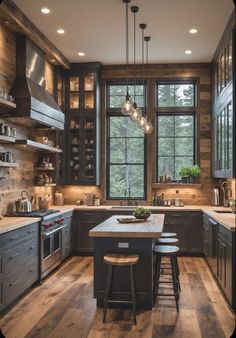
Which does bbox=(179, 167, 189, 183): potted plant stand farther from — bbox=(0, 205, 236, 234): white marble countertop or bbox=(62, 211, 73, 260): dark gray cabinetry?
bbox=(62, 211, 73, 260): dark gray cabinetry

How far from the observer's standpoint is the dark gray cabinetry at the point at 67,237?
5924 millimetres

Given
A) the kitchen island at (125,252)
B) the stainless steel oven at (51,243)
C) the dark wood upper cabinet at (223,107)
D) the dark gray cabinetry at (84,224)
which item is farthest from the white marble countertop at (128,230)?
the dark gray cabinetry at (84,224)

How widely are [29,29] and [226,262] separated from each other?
3.76 m

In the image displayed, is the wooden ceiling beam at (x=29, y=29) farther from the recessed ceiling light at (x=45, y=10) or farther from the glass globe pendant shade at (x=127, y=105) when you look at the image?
the glass globe pendant shade at (x=127, y=105)

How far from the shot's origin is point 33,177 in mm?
5973

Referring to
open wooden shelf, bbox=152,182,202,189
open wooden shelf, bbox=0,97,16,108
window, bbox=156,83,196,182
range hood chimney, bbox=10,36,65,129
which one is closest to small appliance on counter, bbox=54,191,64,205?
range hood chimney, bbox=10,36,65,129

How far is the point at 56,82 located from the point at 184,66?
232 cm

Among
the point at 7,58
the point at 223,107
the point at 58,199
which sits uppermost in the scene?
the point at 7,58

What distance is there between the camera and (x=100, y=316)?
12.2 feet

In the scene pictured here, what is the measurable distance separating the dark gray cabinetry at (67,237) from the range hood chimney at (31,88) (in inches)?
58.8

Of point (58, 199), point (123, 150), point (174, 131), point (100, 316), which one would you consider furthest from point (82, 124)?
point (100, 316)

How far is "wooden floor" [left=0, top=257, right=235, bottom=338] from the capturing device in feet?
11.0

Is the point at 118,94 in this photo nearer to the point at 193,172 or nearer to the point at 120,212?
the point at 193,172

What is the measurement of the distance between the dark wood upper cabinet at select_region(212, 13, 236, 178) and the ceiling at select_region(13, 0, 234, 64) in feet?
0.80
